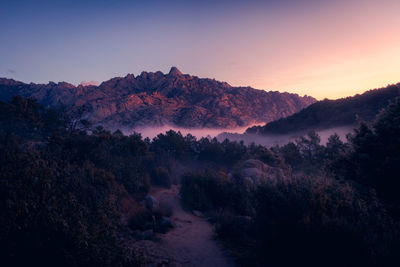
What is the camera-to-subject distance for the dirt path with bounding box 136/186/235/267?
8484 mm

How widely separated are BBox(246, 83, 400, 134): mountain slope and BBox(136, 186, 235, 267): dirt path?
38.5 metres

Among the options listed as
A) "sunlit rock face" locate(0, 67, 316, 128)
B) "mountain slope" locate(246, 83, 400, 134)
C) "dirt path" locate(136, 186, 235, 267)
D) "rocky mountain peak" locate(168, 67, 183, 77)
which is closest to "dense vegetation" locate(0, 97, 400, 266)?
"dirt path" locate(136, 186, 235, 267)

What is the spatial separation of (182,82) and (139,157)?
416ft

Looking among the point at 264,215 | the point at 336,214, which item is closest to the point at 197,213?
the point at 264,215

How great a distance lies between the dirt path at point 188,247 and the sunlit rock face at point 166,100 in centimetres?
9453

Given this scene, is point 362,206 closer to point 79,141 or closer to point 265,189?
point 265,189

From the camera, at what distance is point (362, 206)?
6.55 metres

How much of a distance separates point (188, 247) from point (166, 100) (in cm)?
12115

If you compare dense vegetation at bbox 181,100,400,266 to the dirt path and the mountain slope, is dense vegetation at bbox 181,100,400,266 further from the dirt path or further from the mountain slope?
the mountain slope

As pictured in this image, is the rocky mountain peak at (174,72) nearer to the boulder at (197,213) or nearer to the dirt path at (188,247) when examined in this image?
the boulder at (197,213)

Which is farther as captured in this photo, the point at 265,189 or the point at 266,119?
the point at 266,119

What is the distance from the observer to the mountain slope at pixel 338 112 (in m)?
42.6

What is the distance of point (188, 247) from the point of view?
32.8 feet

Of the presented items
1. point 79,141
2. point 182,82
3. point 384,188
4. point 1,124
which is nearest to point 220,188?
point 384,188
